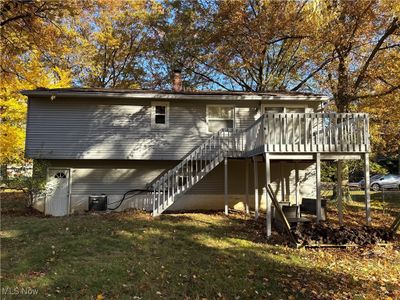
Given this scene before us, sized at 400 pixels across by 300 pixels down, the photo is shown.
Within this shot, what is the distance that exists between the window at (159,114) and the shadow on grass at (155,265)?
659cm

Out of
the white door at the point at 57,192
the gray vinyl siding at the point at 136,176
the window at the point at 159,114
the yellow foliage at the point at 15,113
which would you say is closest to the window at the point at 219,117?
the gray vinyl siding at the point at 136,176

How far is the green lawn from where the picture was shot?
677 cm

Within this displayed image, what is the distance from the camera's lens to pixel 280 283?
7254mm

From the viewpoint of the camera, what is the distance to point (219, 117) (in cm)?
1758

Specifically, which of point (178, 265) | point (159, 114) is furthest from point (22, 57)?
point (178, 265)

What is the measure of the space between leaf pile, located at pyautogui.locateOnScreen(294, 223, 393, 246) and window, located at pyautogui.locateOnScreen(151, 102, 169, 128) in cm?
873

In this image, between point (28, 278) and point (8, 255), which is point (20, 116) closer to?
point (8, 255)

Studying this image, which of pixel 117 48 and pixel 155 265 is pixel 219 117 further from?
pixel 117 48

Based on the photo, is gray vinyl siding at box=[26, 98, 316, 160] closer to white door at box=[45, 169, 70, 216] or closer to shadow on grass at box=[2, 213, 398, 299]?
white door at box=[45, 169, 70, 216]

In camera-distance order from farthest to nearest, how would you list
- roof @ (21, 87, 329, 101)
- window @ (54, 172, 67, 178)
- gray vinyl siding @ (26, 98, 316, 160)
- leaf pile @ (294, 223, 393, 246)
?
window @ (54, 172, 67, 178) < gray vinyl siding @ (26, 98, 316, 160) < roof @ (21, 87, 329, 101) < leaf pile @ (294, 223, 393, 246)

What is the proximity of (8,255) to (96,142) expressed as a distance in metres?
8.95

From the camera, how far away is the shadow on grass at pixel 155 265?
678 centimetres

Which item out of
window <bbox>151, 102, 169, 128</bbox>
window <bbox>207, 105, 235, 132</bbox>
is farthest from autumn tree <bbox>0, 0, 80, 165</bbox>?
window <bbox>207, 105, 235, 132</bbox>

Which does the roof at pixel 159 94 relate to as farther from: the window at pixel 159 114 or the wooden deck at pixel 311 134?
the wooden deck at pixel 311 134
